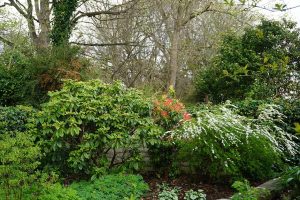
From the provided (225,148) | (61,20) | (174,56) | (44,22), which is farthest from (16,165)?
(174,56)

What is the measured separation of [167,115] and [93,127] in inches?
55.0

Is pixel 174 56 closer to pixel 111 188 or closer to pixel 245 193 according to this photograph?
pixel 111 188

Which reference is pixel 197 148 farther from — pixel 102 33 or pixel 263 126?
pixel 102 33

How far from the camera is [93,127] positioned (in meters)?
6.54

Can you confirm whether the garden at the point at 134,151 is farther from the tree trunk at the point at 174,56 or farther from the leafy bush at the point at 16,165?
the tree trunk at the point at 174,56

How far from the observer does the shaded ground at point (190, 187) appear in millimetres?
5980

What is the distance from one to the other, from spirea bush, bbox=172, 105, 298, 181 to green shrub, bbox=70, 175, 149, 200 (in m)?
1.04

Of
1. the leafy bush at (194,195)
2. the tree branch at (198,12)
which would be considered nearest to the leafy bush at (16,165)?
the leafy bush at (194,195)

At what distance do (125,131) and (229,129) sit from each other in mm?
1706

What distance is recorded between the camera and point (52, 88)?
996cm

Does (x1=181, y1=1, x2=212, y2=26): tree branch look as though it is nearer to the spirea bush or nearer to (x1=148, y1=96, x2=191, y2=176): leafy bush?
(x1=148, y1=96, x2=191, y2=176): leafy bush

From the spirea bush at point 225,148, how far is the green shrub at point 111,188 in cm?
104

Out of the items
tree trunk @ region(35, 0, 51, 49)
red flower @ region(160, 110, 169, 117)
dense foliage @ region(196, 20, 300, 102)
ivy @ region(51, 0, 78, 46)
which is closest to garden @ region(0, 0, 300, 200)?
red flower @ region(160, 110, 169, 117)

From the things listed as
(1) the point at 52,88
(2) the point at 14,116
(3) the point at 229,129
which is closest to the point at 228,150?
(3) the point at 229,129
